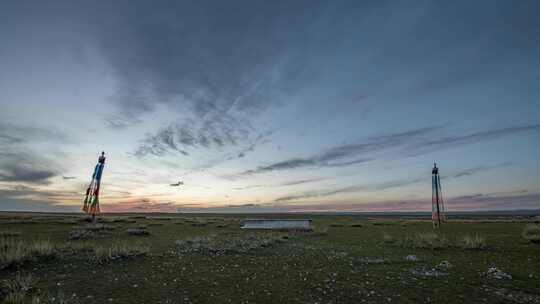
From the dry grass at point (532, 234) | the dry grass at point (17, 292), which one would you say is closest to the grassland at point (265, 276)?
the dry grass at point (17, 292)

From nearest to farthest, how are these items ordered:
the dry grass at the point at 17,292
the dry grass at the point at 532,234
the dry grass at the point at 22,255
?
1. the dry grass at the point at 17,292
2. the dry grass at the point at 22,255
3. the dry grass at the point at 532,234

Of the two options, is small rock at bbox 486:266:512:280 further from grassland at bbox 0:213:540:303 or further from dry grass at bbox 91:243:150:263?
dry grass at bbox 91:243:150:263

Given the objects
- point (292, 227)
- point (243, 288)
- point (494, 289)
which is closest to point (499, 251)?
point (494, 289)

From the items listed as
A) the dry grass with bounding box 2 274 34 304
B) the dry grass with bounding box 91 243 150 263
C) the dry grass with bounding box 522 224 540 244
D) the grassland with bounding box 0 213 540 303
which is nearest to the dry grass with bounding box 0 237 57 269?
the grassland with bounding box 0 213 540 303

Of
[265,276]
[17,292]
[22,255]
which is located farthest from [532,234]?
[22,255]

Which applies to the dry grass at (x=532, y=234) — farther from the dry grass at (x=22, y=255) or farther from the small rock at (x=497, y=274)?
the dry grass at (x=22, y=255)

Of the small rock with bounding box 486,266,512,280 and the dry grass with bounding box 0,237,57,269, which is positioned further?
the dry grass with bounding box 0,237,57,269

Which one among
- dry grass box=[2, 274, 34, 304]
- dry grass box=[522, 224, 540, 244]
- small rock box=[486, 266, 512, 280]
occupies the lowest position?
dry grass box=[522, 224, 540, 244]

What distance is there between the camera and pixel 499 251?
19125 millimetres

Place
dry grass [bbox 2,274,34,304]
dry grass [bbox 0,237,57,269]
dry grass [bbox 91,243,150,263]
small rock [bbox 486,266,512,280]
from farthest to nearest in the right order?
dry grass [bbox 91,243,150,263] → dry grass [bbox 0,237,57,269] → small rock [bbox 486,266,512,280] → dry grass [bbox 2,274,34,304]

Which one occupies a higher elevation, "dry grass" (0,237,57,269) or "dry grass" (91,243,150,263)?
"dry grass" (0,237,57,269)

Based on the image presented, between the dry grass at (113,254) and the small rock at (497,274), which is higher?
the dry grass at (113,254)

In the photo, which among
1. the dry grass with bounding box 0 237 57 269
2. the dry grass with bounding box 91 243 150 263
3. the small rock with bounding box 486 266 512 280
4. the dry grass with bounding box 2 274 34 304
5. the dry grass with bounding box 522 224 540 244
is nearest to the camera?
the dry grass with bounding box 2 274 34 304

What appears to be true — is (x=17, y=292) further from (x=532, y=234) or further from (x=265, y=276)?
(x=532, y=234)
